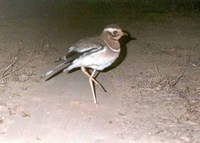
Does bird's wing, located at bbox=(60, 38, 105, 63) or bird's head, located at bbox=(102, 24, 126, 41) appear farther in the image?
bird's head, located at bbox=(102, 24, 126, 41)

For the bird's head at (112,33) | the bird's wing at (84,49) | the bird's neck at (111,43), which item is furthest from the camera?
the bird's head at (112,33)

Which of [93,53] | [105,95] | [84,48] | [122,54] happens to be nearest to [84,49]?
[84,48]

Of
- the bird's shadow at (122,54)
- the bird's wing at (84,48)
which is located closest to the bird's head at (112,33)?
the bird's wing at (84,48)

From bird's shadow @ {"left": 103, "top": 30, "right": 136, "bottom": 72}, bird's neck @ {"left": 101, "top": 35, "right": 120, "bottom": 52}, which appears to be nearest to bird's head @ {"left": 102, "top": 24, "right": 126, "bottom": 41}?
bird's neck @ {"left": 101, "top": 35, "right": 120, "bottom": 52}

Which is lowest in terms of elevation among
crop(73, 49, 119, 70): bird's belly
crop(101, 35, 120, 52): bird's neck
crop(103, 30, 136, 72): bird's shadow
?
crop(103, 30, 136, 72): bird's shadow

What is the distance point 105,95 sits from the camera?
6312 millimetres

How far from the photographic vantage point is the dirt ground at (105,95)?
5.07m

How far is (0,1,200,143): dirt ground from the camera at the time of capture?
5.07 metres

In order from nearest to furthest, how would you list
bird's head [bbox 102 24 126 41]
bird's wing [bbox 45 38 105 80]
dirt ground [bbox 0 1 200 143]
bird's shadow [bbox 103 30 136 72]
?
dirt ground [bbox 0 1 200 143], bird's wing [bbox 45 38 105 80], bird's head [bbox 102 24 126 41], bird's shadow [bbox 103 30 136 72]

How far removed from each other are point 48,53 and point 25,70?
3.68ft

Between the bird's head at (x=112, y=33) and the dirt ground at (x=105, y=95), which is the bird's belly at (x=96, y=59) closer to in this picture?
the bird's head at (x=112, y=33)

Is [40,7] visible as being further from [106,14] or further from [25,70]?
[25,70]

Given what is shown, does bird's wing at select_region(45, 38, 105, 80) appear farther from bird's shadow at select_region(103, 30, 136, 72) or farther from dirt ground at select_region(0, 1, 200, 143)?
bird's shadow at select_region(103, 30, 136, 72)

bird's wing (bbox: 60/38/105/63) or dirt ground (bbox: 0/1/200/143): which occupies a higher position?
bird's wing (bbox: 60/38/105/63)
